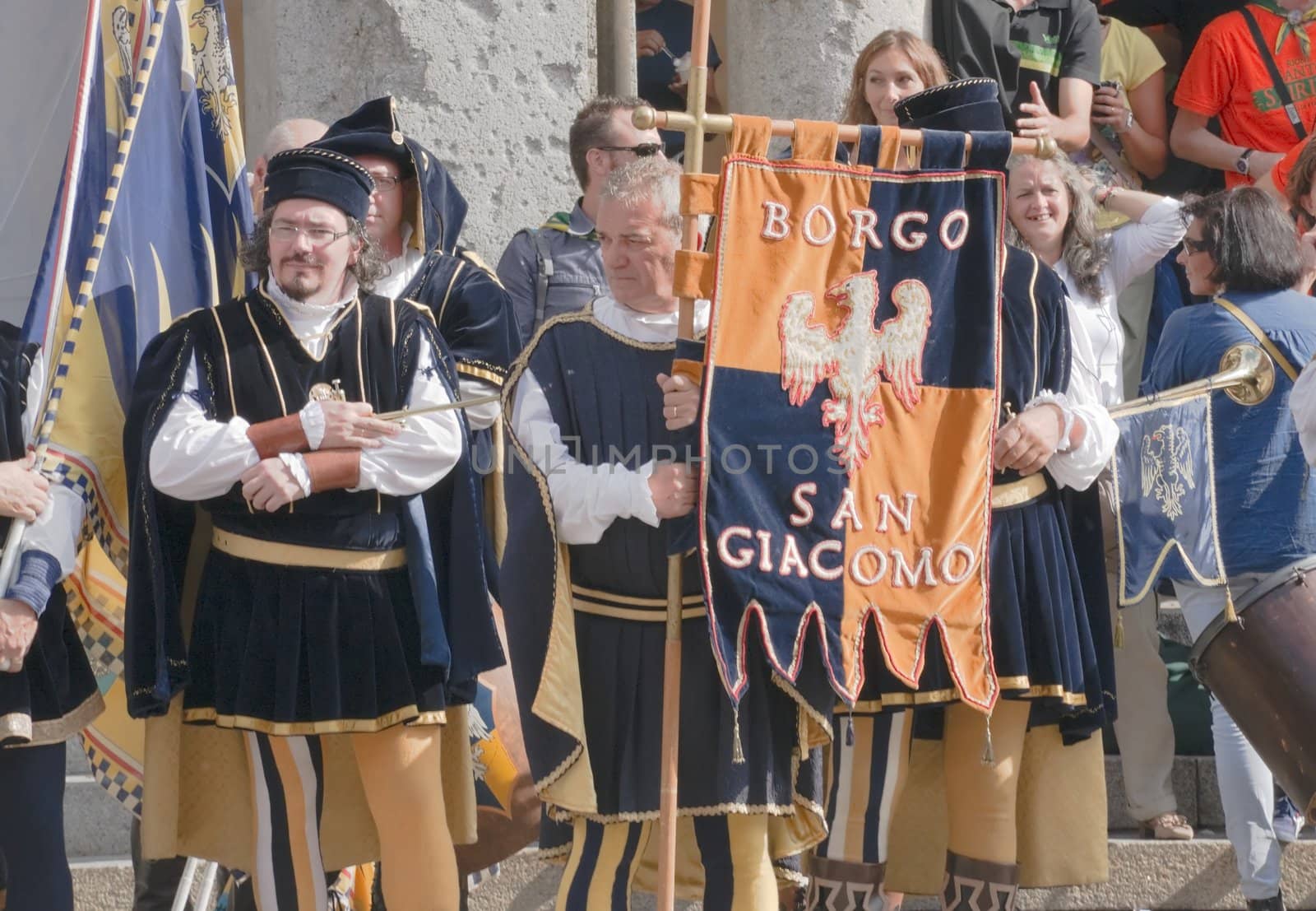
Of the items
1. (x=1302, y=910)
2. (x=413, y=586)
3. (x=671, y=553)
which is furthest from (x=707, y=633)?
(x=1302, y=910)

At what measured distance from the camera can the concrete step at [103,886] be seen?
529 centimetres

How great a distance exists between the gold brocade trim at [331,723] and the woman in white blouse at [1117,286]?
1788 mm

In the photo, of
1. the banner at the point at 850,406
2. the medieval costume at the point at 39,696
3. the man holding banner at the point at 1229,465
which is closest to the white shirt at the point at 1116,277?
the man holding banner at the point at 1229,465

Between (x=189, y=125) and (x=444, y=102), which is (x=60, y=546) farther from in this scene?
(x=444, y=102)

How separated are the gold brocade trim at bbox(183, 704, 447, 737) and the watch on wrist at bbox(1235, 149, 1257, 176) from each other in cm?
379

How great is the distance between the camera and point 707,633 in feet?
13.6

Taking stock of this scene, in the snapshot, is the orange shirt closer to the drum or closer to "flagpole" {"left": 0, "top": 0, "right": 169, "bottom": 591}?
the drum

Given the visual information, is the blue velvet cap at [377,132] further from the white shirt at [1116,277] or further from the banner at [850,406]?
the white shirt at [1116,277]

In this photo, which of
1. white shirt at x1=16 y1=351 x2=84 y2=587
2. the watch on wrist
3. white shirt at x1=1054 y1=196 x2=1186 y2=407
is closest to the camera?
white shirt at x1=16 y1=351 x2=84 y2=587

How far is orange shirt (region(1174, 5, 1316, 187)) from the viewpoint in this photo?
6824mm

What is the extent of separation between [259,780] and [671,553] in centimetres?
109

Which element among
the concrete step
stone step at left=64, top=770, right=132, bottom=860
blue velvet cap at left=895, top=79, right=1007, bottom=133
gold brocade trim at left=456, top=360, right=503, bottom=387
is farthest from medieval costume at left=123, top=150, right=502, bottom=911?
blue velvet cap at left=895, top=79, right=1007, bottom=133

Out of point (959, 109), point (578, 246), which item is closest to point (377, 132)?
point (578, 246)

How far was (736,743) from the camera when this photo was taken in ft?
13.1
